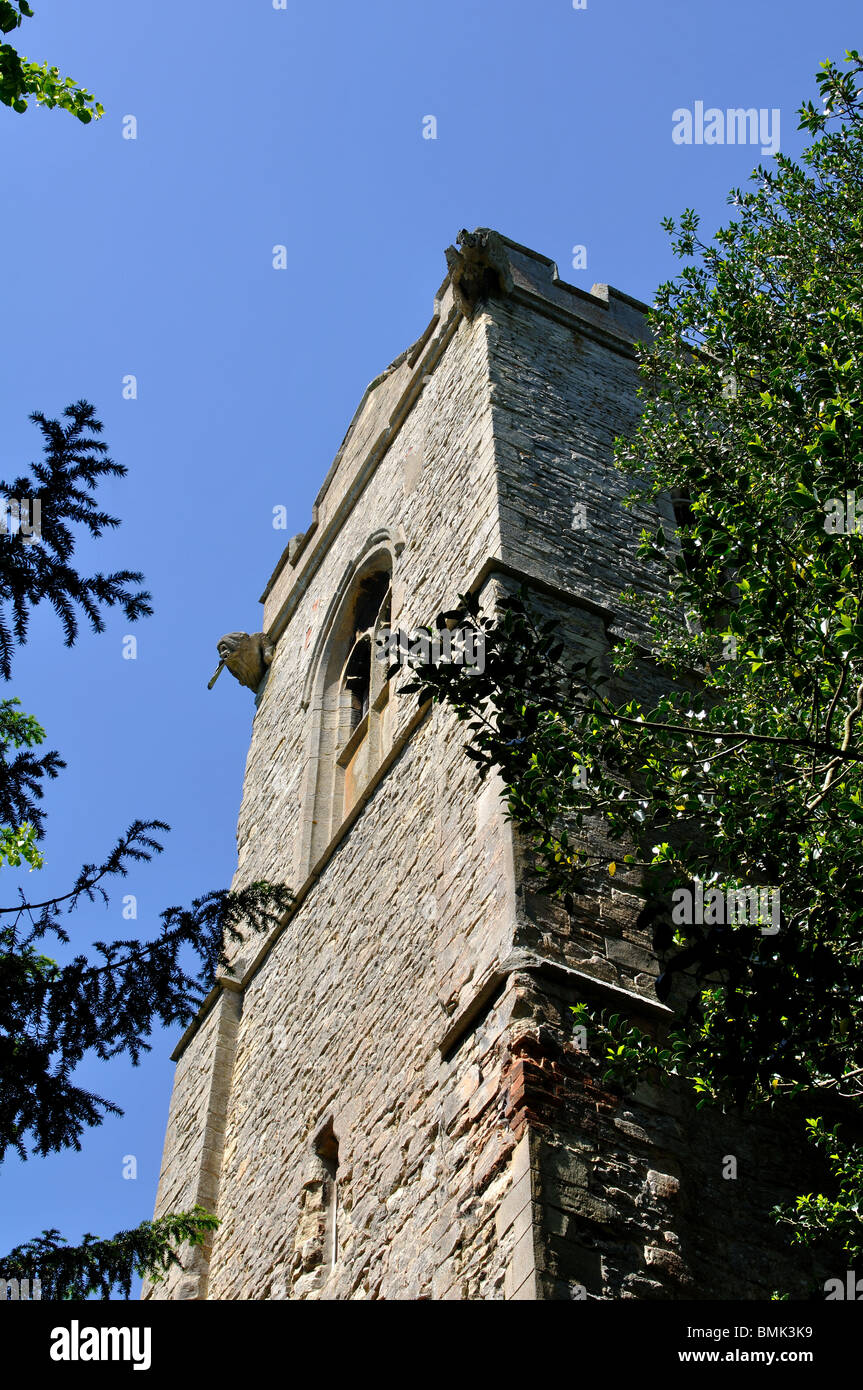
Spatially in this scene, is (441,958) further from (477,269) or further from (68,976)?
(477,269)

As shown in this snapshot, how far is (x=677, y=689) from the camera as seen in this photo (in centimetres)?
859

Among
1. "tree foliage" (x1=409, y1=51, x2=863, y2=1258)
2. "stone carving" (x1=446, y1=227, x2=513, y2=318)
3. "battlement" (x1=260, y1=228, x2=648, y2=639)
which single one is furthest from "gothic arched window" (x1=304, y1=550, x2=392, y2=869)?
"tree foliage" (x1=409, y1=51, x2=863, y2=1258)

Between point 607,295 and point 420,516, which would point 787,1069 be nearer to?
point 420,516

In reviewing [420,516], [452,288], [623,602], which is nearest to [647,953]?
[623,602]

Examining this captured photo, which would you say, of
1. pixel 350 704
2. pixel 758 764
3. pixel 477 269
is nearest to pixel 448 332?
pixel 477 269

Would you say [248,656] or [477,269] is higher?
[477,269]

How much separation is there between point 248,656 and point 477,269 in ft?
16.2

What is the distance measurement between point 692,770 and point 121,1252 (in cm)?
305

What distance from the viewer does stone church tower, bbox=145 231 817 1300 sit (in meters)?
5.69

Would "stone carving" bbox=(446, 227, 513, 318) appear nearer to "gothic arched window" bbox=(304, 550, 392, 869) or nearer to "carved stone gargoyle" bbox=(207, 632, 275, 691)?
"gothic arched window" bbox=(304, 550, 392, 869)

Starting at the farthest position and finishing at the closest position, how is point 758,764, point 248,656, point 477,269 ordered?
1. point 248,656
2. point 477,269
3. point 758,764

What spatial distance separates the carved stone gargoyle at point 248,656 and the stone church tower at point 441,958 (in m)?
0.28

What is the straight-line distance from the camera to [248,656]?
589 inches

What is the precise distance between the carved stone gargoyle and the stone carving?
4479mm
